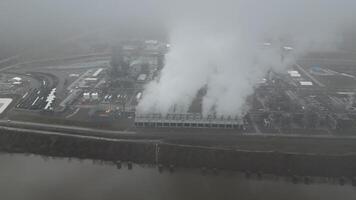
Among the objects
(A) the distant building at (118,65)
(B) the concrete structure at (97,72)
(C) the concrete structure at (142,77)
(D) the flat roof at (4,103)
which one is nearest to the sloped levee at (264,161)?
(C) the concrete structure at (142,77)

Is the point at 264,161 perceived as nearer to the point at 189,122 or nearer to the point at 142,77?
the point at 189,122

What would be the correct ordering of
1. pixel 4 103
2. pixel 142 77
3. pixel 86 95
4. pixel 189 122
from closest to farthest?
1. pixel 189 122
2. pixel 4 103
3. pixel 86 95
4. pixel 142 77

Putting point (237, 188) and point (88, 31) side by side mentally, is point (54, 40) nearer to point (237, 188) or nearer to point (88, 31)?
point (88, 31)

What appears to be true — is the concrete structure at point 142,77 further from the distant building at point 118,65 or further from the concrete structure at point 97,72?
the concrete structure at point 97,72

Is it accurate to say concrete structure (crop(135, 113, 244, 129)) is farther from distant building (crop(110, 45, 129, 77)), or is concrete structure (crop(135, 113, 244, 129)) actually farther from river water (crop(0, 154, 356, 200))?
distant building (crop(110, 45, 129, 77))

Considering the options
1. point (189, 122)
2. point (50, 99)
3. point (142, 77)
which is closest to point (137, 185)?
point (189, 122)

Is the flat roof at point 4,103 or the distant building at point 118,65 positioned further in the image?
the distant building at point 118,65
